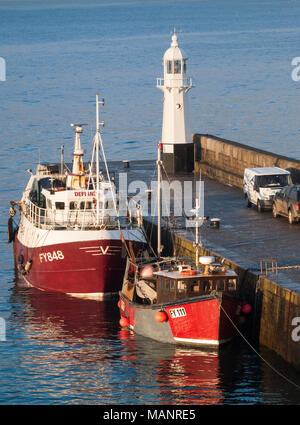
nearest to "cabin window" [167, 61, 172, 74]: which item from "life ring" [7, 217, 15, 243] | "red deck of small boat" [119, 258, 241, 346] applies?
"life ring" [7, 217, 15, 243]

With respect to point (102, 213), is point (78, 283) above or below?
below

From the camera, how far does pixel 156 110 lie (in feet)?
406

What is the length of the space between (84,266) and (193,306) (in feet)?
31.7

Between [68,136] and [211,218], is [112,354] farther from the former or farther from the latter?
[68,136]

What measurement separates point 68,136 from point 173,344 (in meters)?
72.3

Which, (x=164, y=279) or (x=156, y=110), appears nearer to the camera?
(x=164, y=279)

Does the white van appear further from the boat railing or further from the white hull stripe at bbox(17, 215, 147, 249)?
the white hull stripe at bbox(17, 215, 147, 249)

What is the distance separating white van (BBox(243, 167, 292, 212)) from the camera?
48.4m

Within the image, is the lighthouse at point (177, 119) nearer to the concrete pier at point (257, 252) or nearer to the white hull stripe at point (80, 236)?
the concrete pier at point (257, 252)

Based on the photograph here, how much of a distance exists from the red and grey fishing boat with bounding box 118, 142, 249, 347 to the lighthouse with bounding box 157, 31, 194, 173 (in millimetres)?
23999

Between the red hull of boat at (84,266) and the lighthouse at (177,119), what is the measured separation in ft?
59.1
